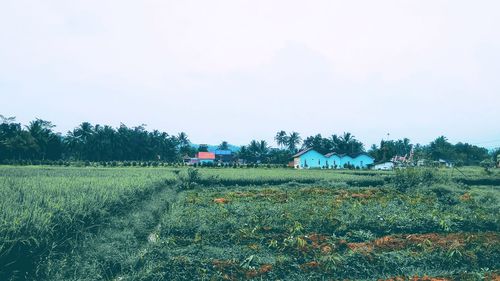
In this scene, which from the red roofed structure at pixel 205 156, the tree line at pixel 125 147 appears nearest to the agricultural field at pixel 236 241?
the tree line at pixel 125 147

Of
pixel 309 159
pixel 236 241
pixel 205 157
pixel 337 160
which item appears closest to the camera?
pixel 236 241

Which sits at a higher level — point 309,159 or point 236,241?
point 309,159

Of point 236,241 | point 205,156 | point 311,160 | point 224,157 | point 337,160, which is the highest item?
point 205,156

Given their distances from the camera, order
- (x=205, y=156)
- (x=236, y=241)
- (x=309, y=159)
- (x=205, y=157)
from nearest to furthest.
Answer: (x=236, y=241)
(x=309, y=159)
(x=205, y=157)
(x=205, y=156)

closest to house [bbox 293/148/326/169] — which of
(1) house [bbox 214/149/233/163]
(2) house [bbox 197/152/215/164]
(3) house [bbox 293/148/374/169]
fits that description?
(3) house [bbox 293/148/374/169]

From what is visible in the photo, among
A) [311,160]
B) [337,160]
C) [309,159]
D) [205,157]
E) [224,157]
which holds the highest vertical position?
[224,157]

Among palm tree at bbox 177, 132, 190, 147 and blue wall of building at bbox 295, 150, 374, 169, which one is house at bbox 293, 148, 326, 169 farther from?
palm tree at bbox 177, 132, 190, 147

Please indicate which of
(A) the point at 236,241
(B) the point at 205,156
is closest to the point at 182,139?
(B) the point at 205,156

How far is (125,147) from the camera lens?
75375 millimetres

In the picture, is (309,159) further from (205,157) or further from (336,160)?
(205,157)

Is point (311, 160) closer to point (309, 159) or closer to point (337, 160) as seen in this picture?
point (309, 159)

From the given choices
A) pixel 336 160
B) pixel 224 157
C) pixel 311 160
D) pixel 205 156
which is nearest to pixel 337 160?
pixel 336 160

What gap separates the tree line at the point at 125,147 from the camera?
203ft

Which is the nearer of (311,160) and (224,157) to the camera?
(311,160)
